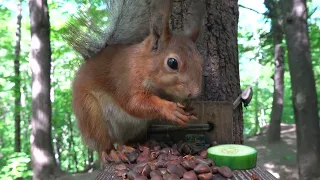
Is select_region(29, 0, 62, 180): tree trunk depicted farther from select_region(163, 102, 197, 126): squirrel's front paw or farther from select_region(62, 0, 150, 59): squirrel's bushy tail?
select_region(163, 102, 197, 126): squirrel's front paw

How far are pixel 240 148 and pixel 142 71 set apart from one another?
53cm

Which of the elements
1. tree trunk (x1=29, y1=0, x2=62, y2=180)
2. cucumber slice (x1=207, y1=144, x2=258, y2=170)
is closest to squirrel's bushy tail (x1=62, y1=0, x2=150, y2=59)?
cucumber slice (x1=207, y1=144, x2=258, y2=170)

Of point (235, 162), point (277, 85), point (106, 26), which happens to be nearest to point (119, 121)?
point (106, 26)

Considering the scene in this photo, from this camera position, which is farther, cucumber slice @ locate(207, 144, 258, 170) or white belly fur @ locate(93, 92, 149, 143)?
white belly fur @ locate(93, 92, 149, 143)

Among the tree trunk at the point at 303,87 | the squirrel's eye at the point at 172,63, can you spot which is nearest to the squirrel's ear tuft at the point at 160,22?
the squirrel's eye at the point at 172,63

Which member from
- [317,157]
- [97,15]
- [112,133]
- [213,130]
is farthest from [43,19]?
[317,157]

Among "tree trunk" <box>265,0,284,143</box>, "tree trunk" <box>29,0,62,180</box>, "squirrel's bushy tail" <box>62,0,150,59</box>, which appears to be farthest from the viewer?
"tree trunk" <box>265,0,284,143</box>

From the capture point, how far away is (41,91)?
5.04 metres

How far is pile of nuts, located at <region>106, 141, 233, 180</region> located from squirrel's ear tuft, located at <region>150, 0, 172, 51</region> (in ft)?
1.46

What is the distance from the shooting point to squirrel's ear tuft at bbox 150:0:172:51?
1329mm

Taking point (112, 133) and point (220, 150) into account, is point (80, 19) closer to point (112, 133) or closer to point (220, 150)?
point (112, 133)

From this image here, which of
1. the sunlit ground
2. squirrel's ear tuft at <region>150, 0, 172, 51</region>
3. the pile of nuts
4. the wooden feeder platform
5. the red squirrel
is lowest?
the sunlit ground

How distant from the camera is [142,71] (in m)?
1.57

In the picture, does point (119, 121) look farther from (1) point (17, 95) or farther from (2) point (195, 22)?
(1) point (17, 95)
